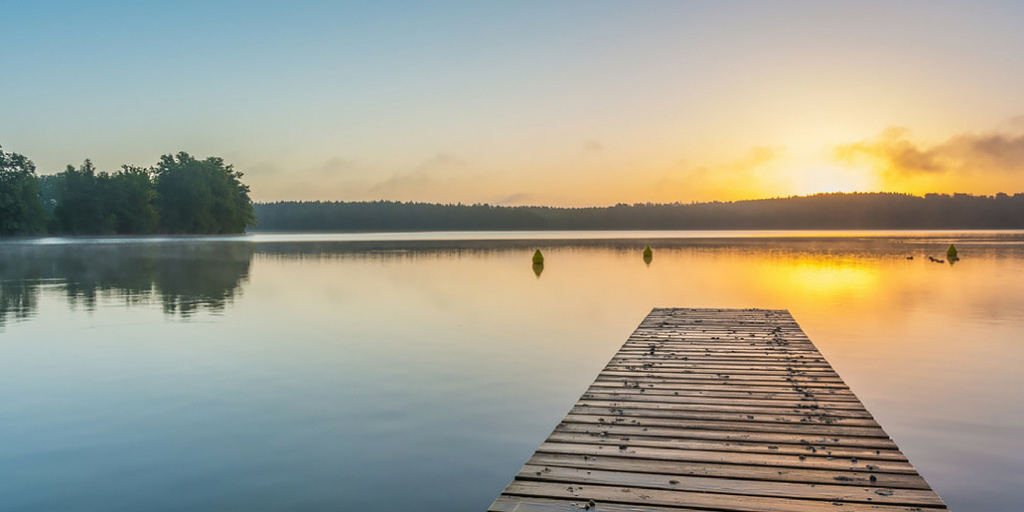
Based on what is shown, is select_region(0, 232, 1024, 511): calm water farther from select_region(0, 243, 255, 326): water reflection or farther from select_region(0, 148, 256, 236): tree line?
select_region(0, 148, 256, 236): tree line

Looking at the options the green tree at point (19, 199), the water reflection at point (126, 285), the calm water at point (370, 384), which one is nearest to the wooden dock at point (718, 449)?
the calm water at point (370, 384)

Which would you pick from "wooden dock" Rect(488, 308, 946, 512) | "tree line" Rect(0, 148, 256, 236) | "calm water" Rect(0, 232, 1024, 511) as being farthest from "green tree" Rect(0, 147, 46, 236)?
"wooden dock" Rect(488, 308, 946, 512)

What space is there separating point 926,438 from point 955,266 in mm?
35861

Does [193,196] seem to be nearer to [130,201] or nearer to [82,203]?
[130,201]

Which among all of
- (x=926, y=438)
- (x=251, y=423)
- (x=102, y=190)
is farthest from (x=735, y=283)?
(x=102, y=190)

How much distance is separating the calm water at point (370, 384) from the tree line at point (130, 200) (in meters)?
72.0

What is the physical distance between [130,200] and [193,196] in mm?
10468

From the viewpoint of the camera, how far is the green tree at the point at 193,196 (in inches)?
4321

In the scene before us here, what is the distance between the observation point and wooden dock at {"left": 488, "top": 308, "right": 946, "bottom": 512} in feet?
16.9

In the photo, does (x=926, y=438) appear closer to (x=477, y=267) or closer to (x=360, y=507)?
(x=360, y=507)

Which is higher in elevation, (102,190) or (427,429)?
(102,190)

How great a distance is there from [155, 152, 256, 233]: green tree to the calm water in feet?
293

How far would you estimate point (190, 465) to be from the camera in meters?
7.50

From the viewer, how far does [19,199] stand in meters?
82.8
